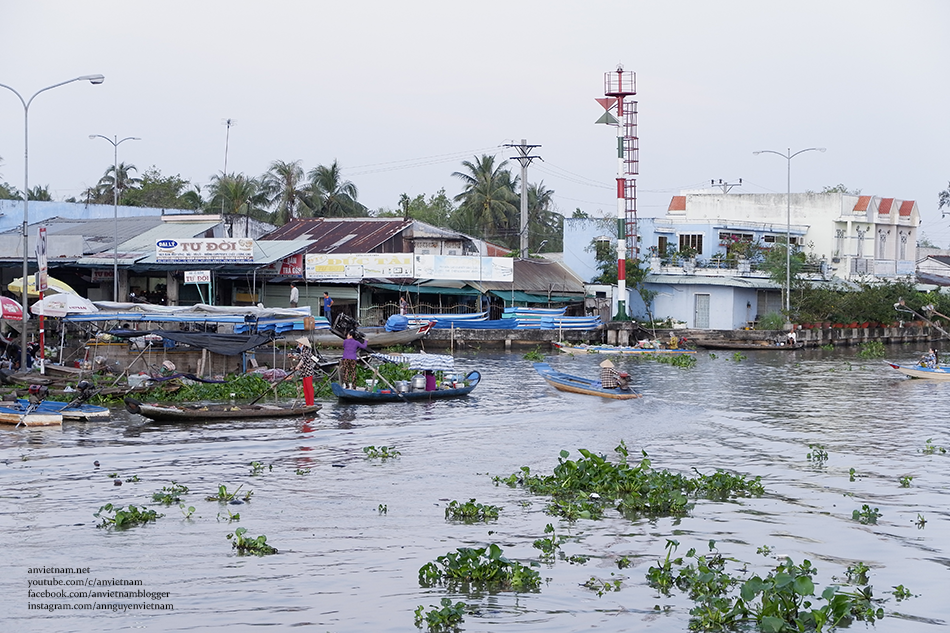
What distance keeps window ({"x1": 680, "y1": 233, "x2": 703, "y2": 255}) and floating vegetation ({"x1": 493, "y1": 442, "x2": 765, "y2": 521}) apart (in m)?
42.1

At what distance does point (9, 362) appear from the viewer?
89.7 feet

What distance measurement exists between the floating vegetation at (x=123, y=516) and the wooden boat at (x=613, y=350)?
33.3 metres

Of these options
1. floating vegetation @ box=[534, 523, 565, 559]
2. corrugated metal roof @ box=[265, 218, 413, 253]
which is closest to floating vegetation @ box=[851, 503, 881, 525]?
floating vegetation @ box=[534, 523, 565, 559]

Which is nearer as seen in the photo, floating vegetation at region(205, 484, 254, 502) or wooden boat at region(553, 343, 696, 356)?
floating vegetation at region(205, 484, 254, 502)

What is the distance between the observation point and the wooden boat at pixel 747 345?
163 ft

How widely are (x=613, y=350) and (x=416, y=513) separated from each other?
32.8 metres

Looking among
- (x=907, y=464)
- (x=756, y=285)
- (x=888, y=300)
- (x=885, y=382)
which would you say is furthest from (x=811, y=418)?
(x=888, y=300)

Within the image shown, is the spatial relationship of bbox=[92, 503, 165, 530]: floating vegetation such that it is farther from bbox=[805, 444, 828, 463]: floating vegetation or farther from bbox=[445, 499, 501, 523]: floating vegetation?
bbox=[805, 444, 828, 463]: floating vegetation

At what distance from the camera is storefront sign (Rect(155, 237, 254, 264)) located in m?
43.7

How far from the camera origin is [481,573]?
34.4 ft

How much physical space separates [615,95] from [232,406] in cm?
3309

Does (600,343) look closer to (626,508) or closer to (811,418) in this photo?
(811,418)

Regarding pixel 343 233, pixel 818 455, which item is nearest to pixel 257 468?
pixel 818 455

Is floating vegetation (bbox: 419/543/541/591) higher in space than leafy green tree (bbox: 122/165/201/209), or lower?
lower
